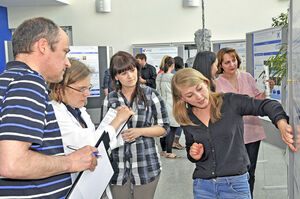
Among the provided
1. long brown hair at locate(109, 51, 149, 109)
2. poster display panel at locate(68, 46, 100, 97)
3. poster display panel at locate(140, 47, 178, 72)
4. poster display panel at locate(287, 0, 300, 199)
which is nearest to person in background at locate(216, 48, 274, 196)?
long brown hair at locate(109, 51, 149, 109)

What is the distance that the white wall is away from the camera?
9094mm

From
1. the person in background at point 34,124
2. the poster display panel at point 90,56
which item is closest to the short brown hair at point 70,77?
the person in background at point 34,124

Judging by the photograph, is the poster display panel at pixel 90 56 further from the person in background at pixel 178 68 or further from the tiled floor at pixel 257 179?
the tiled floor at pixel 257 179

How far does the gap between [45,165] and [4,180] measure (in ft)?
0.55

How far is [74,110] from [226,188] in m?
0.87

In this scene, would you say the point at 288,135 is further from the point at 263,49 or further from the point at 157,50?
the point at 157,50

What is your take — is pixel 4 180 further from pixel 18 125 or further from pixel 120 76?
pixel 120 76

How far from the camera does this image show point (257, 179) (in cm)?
400

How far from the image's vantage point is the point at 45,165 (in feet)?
3.51

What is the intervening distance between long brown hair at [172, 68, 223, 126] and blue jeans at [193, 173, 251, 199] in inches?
12.4

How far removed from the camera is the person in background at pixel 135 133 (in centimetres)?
200

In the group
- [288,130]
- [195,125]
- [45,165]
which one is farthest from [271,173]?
[45,165]

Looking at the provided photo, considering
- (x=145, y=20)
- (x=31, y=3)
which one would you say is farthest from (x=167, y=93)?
(x=31, y=3)

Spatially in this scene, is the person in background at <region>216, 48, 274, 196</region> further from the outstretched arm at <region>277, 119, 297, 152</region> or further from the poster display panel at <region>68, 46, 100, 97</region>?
the poster display panel at <region>68, 46, 100, 97</region>
